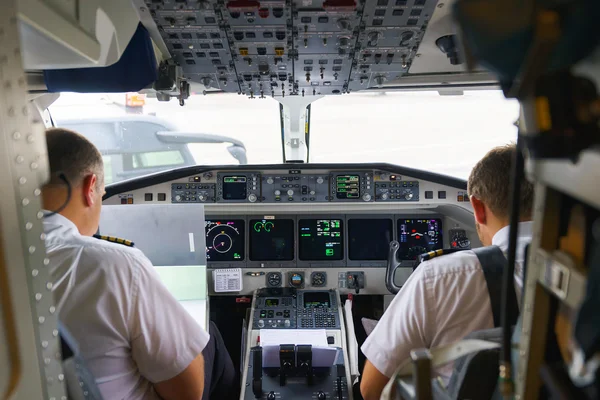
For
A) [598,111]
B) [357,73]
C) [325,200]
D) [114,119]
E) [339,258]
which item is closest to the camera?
[598,111]

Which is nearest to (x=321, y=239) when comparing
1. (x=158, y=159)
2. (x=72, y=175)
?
(x=72, y=175)

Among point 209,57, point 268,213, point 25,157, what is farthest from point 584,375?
point 268,213

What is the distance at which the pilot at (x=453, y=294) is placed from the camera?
1537 millimetres

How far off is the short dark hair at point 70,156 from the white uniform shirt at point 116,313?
146mm

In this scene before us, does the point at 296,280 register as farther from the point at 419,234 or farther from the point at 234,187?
the point at 419,234

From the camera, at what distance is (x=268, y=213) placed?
3904 mm

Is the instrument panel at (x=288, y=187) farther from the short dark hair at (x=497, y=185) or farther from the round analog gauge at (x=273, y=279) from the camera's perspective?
the short dark hair at (x=497, y=185)

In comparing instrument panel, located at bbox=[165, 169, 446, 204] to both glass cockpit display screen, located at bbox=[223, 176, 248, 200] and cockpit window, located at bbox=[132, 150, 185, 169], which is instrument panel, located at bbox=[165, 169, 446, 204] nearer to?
glass cockpit display screen, located at bbox=[223, 176, 248, 200]

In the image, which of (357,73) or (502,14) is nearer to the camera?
(502,14)

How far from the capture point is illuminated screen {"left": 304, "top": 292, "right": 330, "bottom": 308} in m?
3.65

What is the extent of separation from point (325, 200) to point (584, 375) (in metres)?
3.01

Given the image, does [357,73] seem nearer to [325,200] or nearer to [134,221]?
[325,200]

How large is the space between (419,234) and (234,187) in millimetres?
1535

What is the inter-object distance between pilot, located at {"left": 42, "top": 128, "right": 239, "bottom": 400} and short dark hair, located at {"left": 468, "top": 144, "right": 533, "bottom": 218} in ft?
3.68
